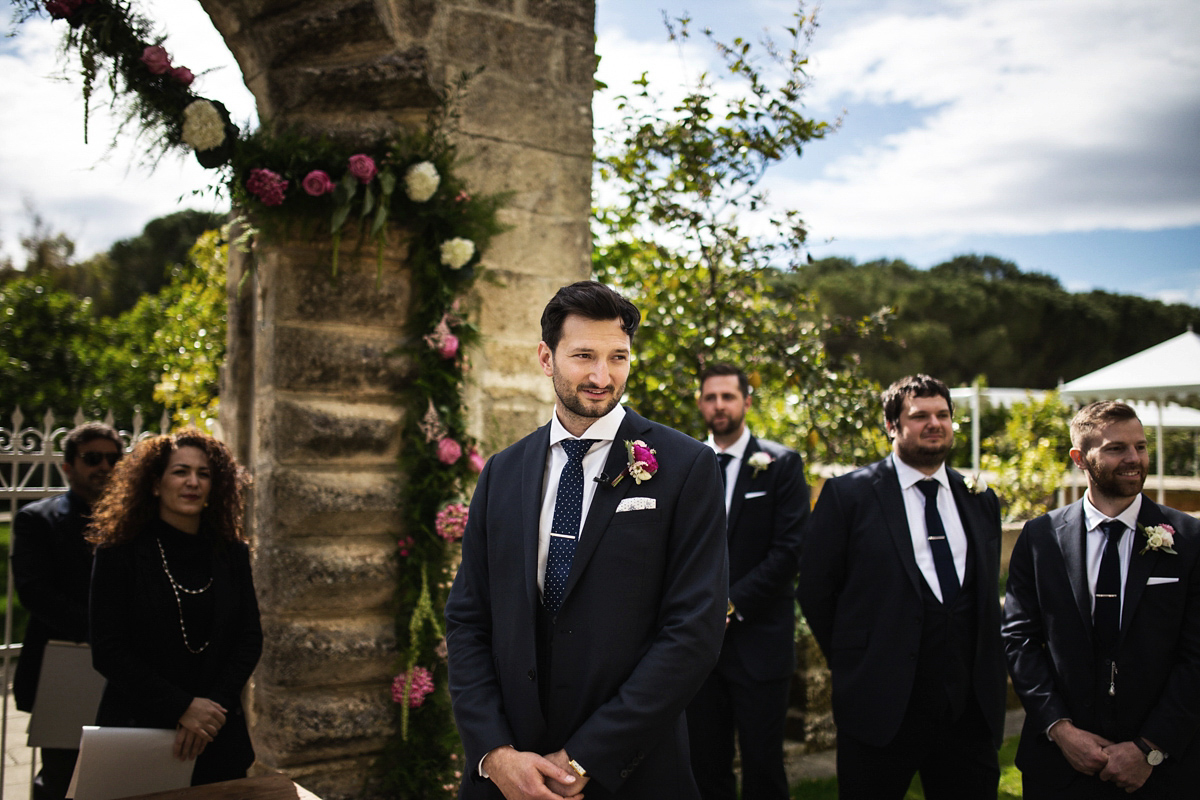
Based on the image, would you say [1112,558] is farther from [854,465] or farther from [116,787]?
[116,787]

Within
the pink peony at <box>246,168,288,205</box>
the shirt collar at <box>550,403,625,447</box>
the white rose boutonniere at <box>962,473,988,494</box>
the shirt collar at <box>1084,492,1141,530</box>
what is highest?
the pink peony at <box>246,168,288,205</box>

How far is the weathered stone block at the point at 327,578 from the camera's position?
3.27m

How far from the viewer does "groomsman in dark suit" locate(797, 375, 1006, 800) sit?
2697mm

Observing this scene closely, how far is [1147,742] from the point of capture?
2271 millimetres

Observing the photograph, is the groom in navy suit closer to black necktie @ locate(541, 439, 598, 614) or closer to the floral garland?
black necktie @ locate(541, 439, 598, 614)

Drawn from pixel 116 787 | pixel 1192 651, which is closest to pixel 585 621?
pixel 116 787

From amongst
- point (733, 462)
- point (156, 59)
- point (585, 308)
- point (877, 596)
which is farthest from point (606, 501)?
point (156, 59)

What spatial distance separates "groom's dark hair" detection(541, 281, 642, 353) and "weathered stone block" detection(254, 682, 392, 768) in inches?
80.4

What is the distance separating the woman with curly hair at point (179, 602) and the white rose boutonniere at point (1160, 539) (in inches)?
111

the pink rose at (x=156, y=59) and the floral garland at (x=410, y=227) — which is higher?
the pink rose at (x=156, y=59)

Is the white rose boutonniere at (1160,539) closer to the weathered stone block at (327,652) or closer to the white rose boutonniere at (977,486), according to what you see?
the white rose boutonniere at (977,486)

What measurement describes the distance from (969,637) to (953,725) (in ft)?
0.94

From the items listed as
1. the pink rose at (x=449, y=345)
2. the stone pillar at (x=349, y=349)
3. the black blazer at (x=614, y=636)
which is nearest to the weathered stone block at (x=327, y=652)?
the stone pillar at (x=349, y=349)

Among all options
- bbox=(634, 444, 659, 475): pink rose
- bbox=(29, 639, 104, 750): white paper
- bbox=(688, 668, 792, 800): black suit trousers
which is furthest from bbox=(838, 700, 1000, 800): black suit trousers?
bbox=(29, 639, 104, 750): white paper
